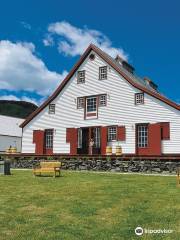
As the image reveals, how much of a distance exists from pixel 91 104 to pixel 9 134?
22.9m

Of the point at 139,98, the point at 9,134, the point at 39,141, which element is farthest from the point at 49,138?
the point at 9,134

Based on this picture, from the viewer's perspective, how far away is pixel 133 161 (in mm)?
24234

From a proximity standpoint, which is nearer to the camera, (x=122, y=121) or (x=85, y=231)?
(x=85, y=231)

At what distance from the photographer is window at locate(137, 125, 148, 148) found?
28.0m

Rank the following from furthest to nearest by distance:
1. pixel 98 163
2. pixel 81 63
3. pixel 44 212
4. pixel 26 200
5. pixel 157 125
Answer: pixel 81 63 < pixel 157 125 < pixel 98 163 < pixel 26 200 < pixel 44 212

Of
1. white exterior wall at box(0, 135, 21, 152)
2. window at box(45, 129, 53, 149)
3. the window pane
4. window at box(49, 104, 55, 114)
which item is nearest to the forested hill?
white exterior wall at box(0, 135, 21, 152)

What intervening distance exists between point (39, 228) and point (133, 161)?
16.4m

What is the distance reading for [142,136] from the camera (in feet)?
92.5

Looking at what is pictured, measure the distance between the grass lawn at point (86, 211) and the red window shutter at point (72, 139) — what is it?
16.0m

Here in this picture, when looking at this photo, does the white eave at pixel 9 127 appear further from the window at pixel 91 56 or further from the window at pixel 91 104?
the window at pixel 91 56

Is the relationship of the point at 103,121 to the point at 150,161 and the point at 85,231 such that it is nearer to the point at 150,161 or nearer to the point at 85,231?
the point at 150,161

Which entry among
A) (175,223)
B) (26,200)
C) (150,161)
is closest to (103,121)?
(150,161)

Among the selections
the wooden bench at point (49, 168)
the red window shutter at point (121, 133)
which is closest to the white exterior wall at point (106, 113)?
the red window shutter at point (121, 133)

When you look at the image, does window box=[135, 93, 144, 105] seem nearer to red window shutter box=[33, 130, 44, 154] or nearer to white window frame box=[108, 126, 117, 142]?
white window frame box=[108, 126, 117, 142]
